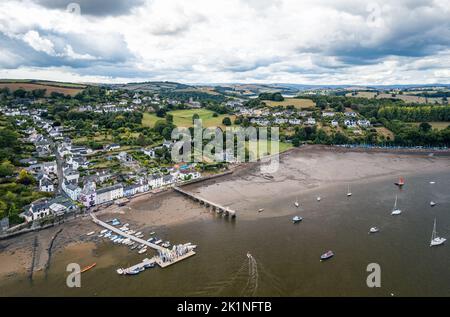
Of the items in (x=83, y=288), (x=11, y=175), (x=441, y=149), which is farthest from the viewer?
(x=441, y=149)

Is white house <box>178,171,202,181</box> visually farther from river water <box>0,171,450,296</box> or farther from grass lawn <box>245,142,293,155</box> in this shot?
grass lawn <box>245,142,293,155</box>

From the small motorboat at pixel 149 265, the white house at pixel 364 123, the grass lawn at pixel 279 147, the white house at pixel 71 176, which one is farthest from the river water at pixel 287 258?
the white house at pixel 364 123

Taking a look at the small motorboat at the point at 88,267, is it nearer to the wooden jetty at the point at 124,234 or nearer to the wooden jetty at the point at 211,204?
the wooden jetty at the point at 124,234

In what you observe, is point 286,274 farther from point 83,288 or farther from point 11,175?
point 11,175

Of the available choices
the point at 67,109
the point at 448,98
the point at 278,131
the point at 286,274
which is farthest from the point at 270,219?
the point at 448,98

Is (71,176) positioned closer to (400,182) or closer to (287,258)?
(287,258)
